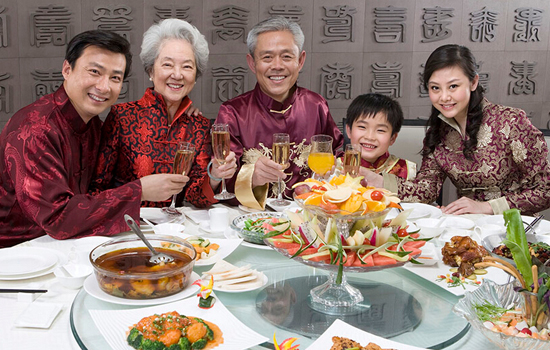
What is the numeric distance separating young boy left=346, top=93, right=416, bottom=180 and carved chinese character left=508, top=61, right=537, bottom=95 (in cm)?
255

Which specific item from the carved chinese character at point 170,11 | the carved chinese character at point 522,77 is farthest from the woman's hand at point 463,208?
the carved chinese character at point 522,77

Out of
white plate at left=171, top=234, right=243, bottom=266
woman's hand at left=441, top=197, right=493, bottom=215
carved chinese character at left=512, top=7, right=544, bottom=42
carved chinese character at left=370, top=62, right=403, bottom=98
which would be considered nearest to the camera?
white plate at left=171, top=234, right=243, bottom=266

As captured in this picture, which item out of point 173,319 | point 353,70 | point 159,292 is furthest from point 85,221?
point 353,70

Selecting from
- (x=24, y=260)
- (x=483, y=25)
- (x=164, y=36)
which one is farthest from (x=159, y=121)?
(x=483, y=25)

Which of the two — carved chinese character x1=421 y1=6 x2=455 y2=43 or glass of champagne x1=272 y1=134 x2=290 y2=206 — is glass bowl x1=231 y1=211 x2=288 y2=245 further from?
carved chinese character x1=421 y1=6 x2=455 y2=43

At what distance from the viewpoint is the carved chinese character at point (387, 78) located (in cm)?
484

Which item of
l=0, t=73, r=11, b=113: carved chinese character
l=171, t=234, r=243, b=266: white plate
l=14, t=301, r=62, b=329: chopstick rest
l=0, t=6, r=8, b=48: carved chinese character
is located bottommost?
l=14, t=301, r=62, b=329: chopstick rest

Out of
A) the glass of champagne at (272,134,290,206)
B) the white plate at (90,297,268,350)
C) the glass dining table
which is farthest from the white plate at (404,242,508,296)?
the glass of champagne at (272,134,290,206)

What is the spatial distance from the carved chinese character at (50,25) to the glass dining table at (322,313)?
344 cm

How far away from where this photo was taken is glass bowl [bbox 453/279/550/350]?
3.37 feet

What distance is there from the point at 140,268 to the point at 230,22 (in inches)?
138

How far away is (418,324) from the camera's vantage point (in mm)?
1265

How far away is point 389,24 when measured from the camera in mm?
4766

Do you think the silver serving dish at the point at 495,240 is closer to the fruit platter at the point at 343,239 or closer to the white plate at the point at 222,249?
the fruit platter at the point at 343,239
